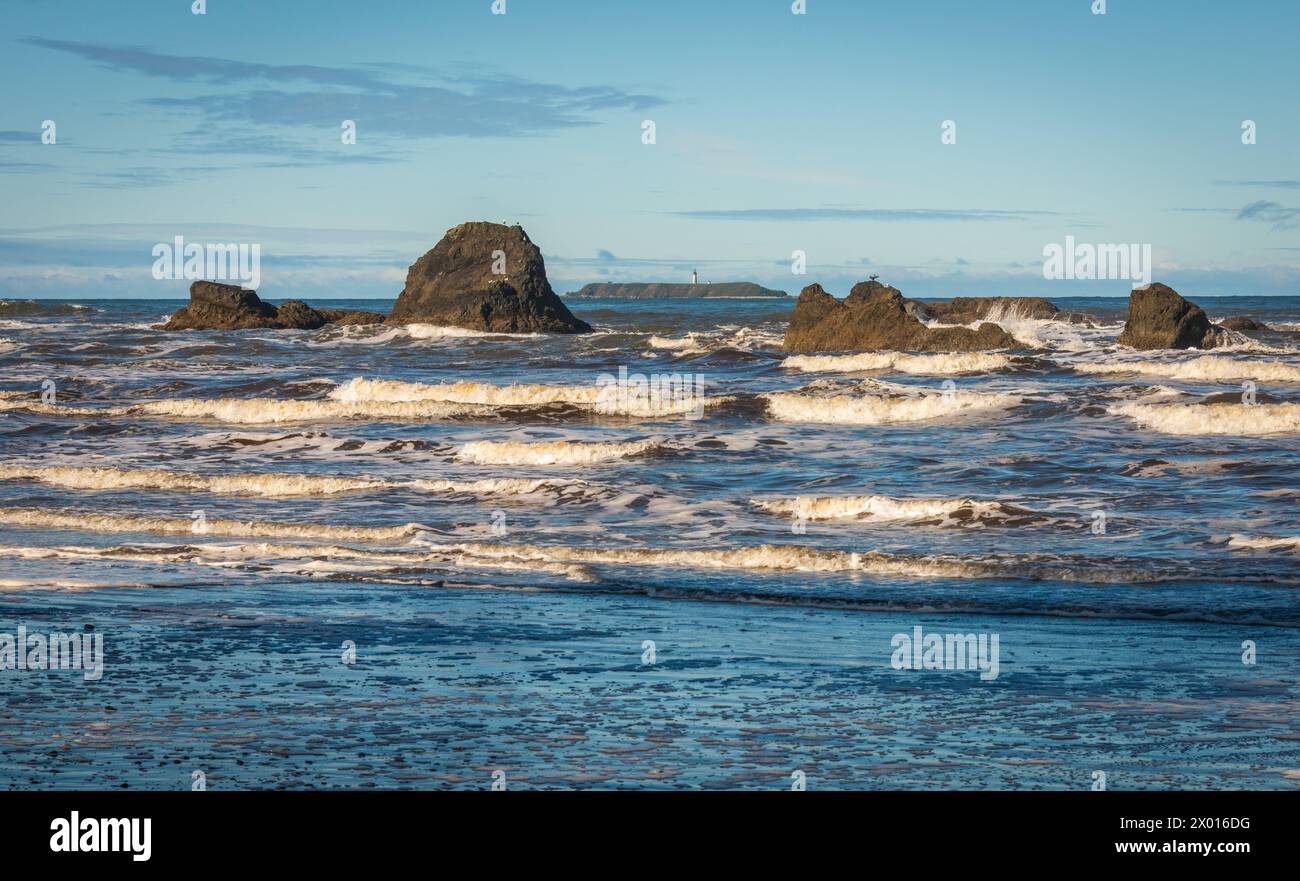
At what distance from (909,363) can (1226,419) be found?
57.3 ft

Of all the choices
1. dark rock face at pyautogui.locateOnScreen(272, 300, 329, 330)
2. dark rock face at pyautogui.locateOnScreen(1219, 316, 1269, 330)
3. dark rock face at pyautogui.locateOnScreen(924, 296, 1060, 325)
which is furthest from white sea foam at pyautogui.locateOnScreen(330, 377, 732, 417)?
dark rock face at pyautogui.locateOnScreen(1219, 316, 1269, 330)

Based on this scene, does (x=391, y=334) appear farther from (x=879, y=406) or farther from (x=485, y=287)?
(x=879, y=406)

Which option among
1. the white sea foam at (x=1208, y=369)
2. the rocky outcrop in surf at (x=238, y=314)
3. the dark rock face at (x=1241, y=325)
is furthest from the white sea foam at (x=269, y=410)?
the dark rock face at (x=1241, y=325)

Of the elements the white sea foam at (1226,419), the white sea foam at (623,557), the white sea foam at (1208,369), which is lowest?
the white sea foam at (623,557)

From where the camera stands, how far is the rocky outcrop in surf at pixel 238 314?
232 ft

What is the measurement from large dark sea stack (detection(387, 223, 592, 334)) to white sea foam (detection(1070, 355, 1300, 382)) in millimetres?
33094

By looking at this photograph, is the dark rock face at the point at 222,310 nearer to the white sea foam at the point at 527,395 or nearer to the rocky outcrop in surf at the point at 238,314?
the rocky outcrop in surf at the point at 238,314

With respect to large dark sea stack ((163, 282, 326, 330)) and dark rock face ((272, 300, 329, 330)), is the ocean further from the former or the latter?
large dark sea stack ((163, 282, 326, 330))

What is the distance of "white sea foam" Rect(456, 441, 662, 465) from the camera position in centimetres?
2289

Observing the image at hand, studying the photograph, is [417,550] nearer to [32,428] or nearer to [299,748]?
[299,748]

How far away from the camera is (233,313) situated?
71688mm

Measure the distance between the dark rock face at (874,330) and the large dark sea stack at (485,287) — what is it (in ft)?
62.9

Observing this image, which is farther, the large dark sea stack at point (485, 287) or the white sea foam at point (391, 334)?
the large dark sea stack at point (485, 287)
